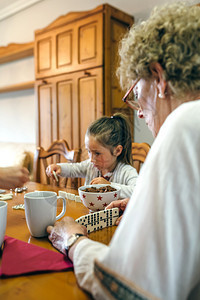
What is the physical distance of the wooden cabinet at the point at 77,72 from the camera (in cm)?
255

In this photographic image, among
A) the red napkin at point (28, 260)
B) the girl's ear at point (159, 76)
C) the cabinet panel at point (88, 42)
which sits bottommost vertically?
the red napkin at point (28, 260)

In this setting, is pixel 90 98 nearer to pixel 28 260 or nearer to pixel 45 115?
pixel 45 115

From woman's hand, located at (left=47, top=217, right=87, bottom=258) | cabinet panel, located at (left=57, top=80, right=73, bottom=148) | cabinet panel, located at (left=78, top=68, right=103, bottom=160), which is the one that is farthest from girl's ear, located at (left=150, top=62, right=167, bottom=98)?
cabinet panel, located at (left=57, top=80, right=73, bottom=148)

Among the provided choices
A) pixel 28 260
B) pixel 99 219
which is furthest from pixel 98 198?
pixel 28 260

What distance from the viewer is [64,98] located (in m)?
2.99

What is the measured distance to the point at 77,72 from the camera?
2803 millimetres

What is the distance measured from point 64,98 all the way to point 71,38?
0.63m

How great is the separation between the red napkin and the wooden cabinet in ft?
6.56

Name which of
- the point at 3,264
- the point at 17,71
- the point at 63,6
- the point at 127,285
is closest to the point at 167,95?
the point at 127,285

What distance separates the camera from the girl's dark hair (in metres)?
1.65

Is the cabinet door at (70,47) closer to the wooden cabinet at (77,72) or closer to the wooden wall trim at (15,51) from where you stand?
the wooden cabinet at (77,72)

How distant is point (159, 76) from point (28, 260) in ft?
1.68

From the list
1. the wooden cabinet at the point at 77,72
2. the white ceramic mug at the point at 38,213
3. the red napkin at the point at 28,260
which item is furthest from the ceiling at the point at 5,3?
the red napkin at the point at 28,260

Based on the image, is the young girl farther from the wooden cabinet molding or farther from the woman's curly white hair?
the wooden cabinet molding
